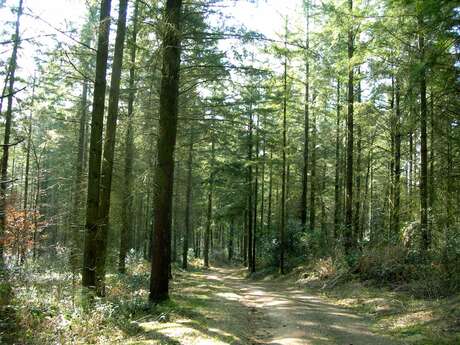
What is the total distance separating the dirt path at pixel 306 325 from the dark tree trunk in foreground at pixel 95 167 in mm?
3935

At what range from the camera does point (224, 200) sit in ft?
107

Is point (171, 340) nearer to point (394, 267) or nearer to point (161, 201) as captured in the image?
point (161, 201)

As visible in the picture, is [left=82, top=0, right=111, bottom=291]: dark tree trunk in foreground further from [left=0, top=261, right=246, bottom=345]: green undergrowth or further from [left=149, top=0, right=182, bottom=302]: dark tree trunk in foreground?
[left=149, top=0, right=182, bottom=302]: dark tree trunk in foreground

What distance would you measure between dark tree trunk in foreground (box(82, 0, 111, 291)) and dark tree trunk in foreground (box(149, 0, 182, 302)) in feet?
4.65

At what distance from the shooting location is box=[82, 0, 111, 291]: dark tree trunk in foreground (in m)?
9.37

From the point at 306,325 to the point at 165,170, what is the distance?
489cm

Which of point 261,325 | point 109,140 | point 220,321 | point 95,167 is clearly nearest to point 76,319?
point 220,321

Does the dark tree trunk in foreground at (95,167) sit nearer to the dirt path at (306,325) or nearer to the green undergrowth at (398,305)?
the dirt path at (306,325)

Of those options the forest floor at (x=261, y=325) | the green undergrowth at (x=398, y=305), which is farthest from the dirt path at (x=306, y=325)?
the green undergrowth at (x=398, y=305)

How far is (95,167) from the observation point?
955cm

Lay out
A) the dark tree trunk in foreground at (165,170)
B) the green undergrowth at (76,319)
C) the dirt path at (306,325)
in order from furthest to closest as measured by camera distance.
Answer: the dark tree trunk in foreground at (165,170) → the dirt path at (306,325) → the green undergrowth at (76,319)

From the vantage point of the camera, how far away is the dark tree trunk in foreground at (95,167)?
9.37 metres

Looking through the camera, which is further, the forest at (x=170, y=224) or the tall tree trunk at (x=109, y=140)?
the tall tree trunk at (x=109, y=140)

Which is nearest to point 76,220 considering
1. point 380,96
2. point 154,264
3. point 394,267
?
point 154,264
